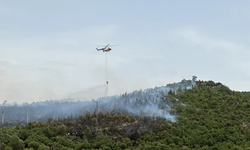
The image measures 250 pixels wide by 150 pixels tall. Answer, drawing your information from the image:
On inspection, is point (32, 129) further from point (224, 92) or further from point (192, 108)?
point (224, 92)

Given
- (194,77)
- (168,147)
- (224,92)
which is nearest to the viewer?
(168,147)

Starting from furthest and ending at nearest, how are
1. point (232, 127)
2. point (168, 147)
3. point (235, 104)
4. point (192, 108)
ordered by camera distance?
point (235, 104) < point (192, 108) < point (232, 127) < point (168, 147)

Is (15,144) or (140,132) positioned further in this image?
(140,132)

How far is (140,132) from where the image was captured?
5025cm

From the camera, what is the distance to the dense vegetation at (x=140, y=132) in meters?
45.0

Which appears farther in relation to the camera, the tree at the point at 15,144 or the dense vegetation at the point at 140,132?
the dense vegetation at the point at 140,132

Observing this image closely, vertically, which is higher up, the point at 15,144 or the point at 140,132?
the point at 140,132

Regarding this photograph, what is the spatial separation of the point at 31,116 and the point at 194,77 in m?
45.7

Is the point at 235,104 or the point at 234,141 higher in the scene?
the point at 235,104

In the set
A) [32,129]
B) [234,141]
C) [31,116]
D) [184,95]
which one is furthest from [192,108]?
[31,116]

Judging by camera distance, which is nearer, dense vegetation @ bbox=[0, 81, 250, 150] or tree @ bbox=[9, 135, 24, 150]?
tree @ bbox=[9, 135, 24, 150]

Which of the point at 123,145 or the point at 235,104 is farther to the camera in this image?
the point at 235,104

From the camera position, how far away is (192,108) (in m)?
63.1

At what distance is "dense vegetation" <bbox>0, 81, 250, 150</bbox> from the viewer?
1772 inches
